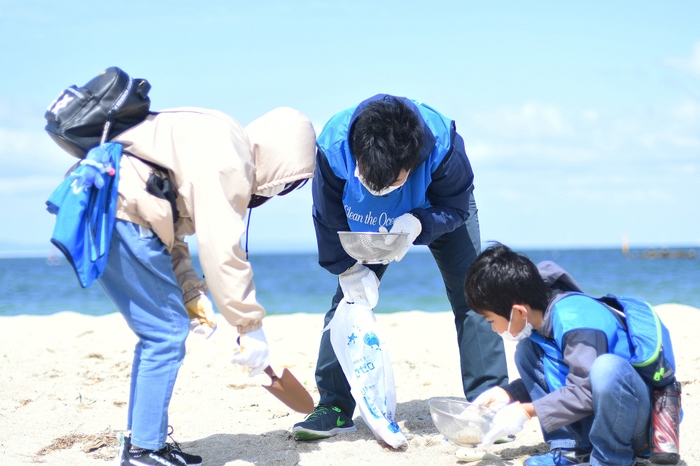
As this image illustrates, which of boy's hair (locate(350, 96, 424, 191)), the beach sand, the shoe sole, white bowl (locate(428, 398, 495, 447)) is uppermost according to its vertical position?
boy's hair (locate(350, 96, 424, 191))

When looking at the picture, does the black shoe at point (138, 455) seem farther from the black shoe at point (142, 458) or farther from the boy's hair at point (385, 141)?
the boy's hair at point (385, 141)

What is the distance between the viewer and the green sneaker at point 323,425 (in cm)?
304

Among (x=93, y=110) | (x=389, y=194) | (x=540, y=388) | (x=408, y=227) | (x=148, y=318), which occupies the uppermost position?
(x=93, y=110)

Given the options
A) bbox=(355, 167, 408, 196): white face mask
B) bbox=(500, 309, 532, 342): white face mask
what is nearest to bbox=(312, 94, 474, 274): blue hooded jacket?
bbox=(355, 167, 408, 196): white face mask

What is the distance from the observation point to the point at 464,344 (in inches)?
128

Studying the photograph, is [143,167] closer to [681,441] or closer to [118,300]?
[118,300]

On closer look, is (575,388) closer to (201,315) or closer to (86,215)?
(201,315)

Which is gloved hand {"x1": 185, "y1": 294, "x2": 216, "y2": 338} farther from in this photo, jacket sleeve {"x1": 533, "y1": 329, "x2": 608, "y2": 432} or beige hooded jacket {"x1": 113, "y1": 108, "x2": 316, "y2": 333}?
jacket sleeve {"x1": 533, "y1": 329, "x2": 608, "y2": 432}

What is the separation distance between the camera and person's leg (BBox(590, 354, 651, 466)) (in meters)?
2.25

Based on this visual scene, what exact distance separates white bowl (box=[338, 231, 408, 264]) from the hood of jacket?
0.37 m

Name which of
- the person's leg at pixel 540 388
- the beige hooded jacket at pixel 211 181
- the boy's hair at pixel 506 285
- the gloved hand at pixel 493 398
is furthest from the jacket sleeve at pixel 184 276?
the person's leg at pixel 540 388

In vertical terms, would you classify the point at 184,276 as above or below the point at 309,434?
above

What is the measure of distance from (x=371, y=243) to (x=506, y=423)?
897 millimetres

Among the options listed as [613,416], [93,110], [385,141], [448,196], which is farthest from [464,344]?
[93,110]
